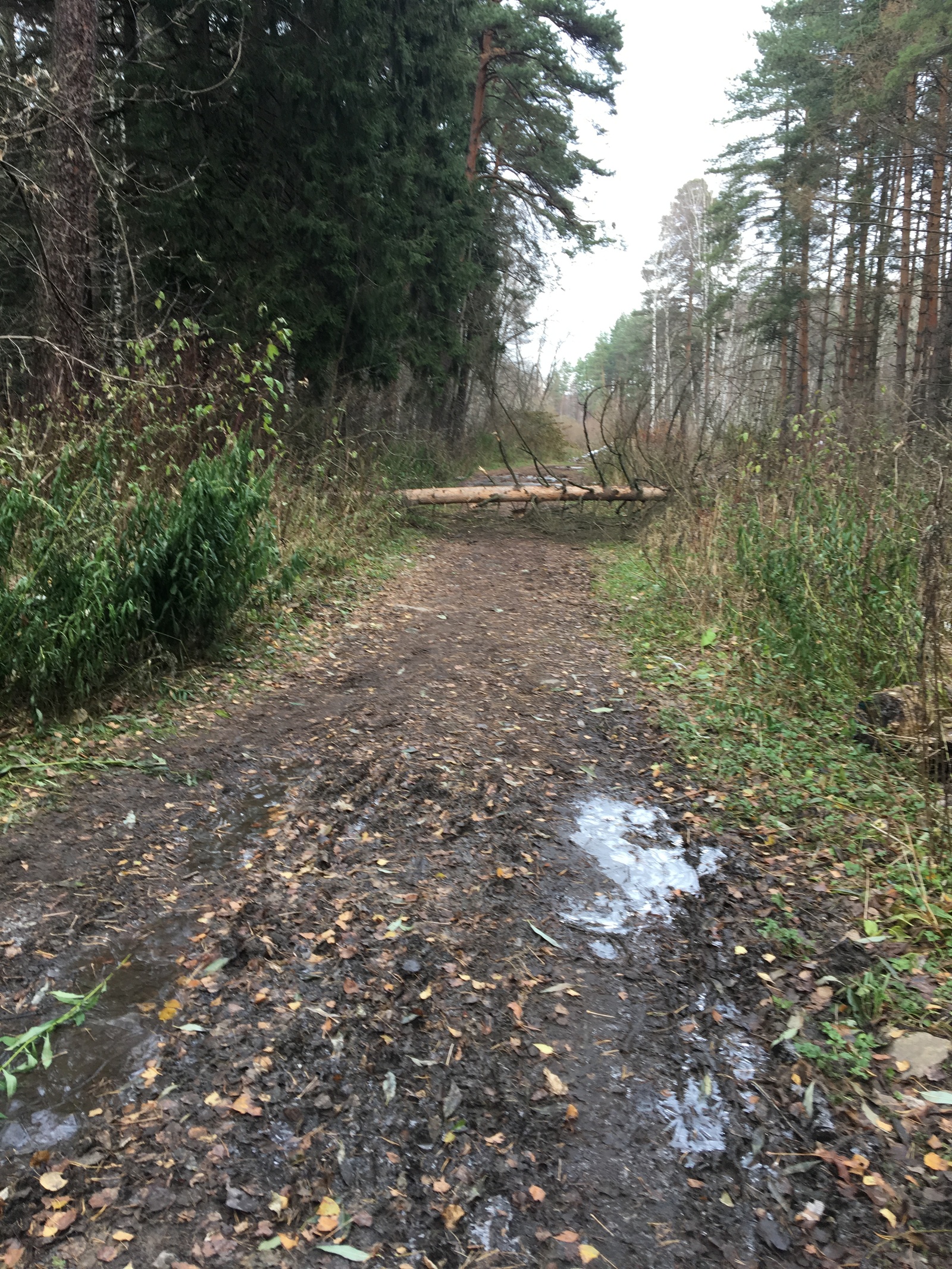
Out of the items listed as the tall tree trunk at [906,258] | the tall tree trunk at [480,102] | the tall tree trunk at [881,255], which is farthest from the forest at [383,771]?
the tall tree trunk at [480,102]

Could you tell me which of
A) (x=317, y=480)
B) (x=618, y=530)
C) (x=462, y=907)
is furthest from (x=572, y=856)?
(x=618, y=530)

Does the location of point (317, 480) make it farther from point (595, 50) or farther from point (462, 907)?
point (595, 50)

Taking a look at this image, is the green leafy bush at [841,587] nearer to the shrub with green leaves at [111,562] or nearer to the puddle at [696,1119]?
the puddle at [696,1119]

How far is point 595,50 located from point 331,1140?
19604 millimetres

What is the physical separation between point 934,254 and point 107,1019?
54.4 feet

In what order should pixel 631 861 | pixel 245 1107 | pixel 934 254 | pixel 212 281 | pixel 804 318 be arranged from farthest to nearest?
pixel 804 318 < pixel 934 254 < pixel 212 281 < pixel 631 861 < pixel 245 1107

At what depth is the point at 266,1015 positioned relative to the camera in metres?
2.66

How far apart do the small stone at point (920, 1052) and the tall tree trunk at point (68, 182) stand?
7.24 meters

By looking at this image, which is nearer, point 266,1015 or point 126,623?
point 266,1015

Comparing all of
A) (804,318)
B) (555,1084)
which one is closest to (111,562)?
(555,1084)

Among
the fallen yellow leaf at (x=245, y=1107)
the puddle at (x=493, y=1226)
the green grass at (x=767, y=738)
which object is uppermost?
the green grass at (x=767, y=738)

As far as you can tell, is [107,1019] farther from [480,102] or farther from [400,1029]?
[480,102]

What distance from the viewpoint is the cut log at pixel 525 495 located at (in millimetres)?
13039

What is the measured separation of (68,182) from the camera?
684 centimetres
